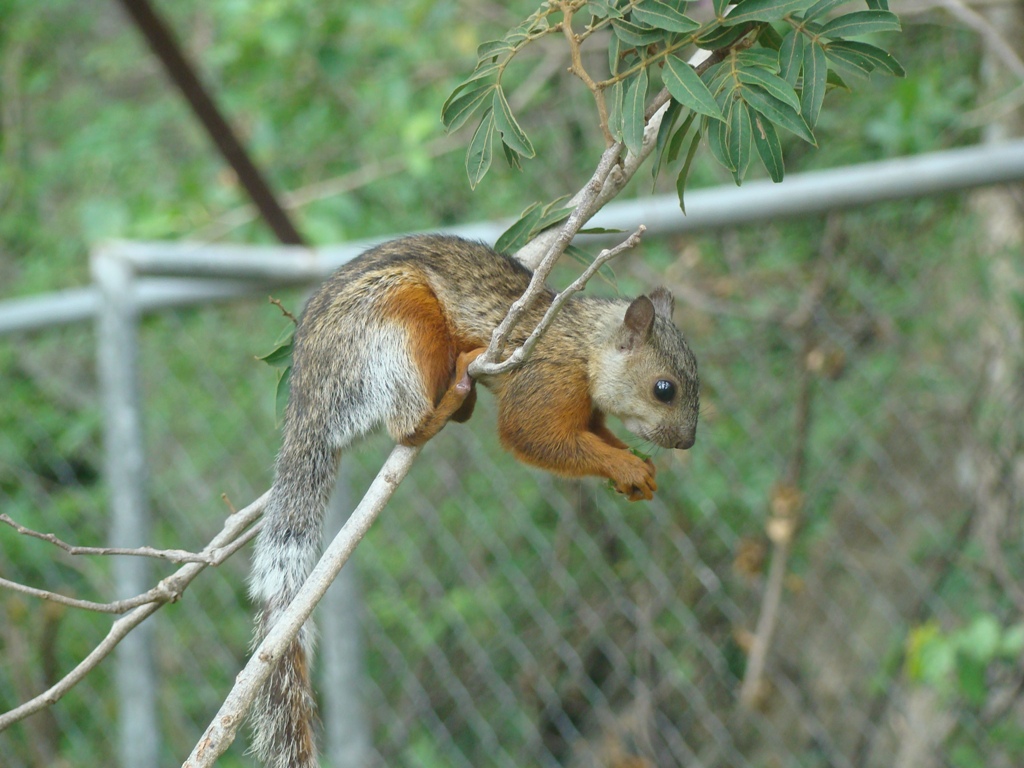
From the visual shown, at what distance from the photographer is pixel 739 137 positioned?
59.1 inches

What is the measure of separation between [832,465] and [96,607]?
7.08ft

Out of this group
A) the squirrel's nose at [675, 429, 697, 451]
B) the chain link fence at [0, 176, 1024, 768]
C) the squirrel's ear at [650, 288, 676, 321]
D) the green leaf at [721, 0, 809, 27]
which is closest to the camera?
the green leaf at [721, 0, 809, 27]

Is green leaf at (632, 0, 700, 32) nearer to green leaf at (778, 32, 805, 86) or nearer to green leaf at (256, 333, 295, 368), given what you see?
green leaf at (778, 32, 805, 86)

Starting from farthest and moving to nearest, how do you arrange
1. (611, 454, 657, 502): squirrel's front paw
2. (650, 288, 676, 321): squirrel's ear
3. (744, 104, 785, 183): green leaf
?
(650, 288, 676, 321): squirrel's ear → (611, 454, 657, 502): squirrel's front paw → (744, 104, 785, 183): green leaf

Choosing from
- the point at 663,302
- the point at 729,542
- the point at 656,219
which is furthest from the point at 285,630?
the point at 729,542

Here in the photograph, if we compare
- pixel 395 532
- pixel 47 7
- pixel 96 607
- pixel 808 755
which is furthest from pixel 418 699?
pixel 47 7

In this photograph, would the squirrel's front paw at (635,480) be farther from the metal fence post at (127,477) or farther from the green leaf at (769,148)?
the metal fence post at (127,477)

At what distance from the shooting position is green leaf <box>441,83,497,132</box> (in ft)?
5.29

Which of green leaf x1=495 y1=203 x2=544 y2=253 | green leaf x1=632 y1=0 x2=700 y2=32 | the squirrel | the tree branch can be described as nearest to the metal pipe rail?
the squirrel

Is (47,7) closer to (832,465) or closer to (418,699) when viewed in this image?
(418,699)

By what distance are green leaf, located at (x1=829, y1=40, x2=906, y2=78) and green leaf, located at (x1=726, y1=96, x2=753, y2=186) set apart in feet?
0.59

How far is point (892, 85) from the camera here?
150 inches

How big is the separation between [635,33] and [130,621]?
3.59ft

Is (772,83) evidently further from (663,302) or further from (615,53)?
(663,302)
